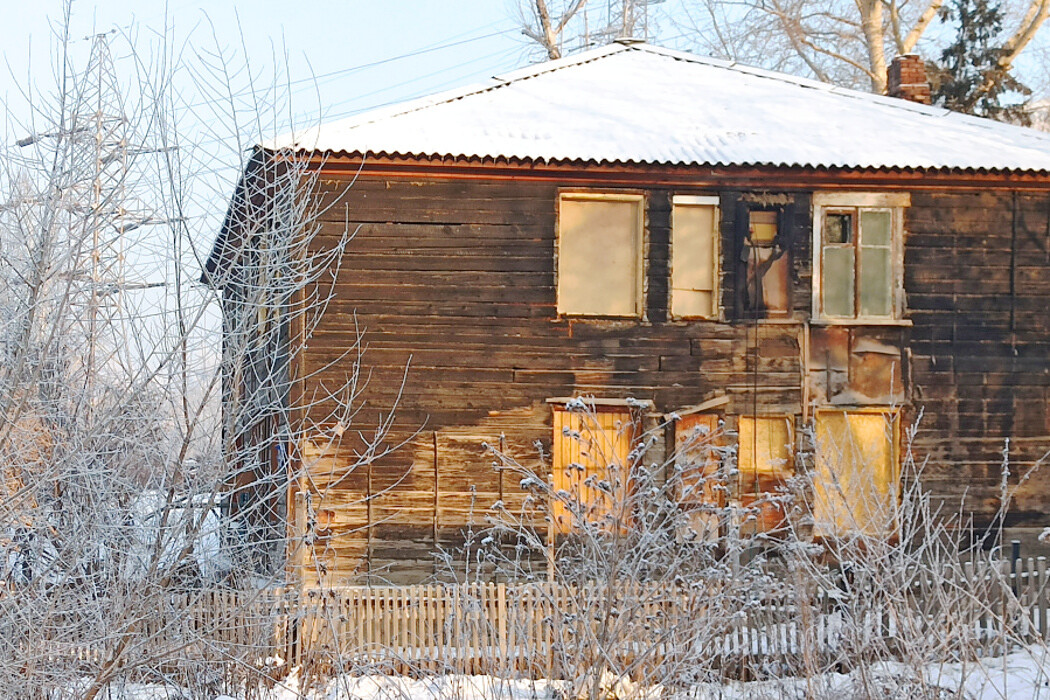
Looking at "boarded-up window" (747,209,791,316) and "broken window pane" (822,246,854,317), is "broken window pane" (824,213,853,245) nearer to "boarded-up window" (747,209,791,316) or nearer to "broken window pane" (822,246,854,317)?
"broken window pane" (822,246,854,317)

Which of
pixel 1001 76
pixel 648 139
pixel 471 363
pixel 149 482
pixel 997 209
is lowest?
pixel 149 482

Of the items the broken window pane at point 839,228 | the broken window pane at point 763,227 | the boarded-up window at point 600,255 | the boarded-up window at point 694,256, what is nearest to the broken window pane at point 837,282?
the broken window pane at point 839,228

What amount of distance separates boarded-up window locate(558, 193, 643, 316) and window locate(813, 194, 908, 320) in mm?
2452

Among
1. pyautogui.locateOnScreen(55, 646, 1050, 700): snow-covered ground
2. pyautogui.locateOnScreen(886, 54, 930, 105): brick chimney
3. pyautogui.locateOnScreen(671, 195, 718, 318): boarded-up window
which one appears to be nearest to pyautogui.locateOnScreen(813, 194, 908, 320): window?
pyautogui.locateOnScreen(671, 195, 718, 318): boarded-up window

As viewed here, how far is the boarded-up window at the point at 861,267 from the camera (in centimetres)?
1390

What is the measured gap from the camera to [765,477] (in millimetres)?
13672

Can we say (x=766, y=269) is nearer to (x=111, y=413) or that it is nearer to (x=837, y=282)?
(x=837, y=282)

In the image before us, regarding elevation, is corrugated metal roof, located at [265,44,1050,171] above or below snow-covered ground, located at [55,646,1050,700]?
above

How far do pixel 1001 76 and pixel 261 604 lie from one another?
24.0m

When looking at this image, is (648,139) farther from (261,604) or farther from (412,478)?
(261,604)

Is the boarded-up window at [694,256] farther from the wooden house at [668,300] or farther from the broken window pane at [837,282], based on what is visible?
the broken window pane at [837,282]

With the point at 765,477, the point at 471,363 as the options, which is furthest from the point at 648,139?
the point at 765,477

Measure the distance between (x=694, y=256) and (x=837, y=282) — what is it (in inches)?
77.7

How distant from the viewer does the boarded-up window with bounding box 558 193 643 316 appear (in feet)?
44.5
